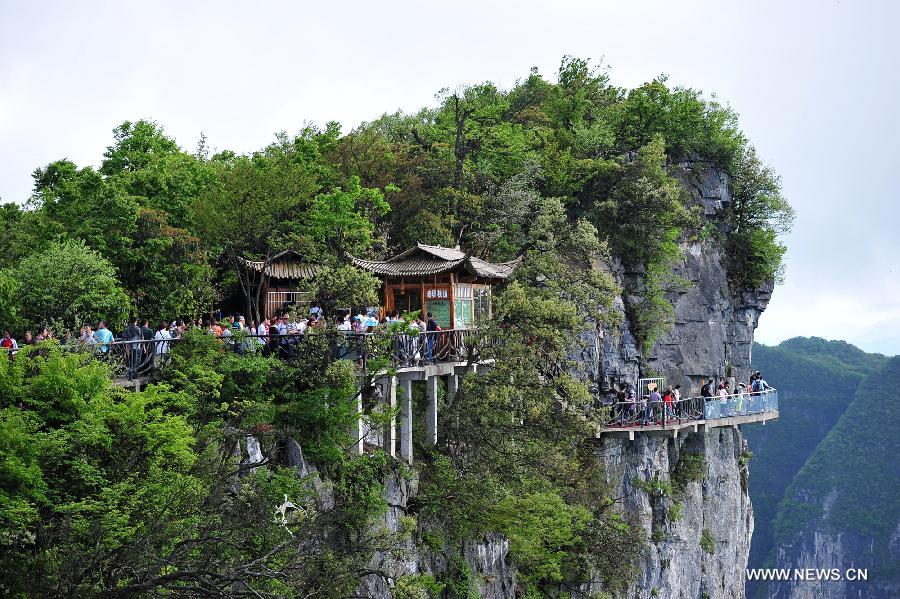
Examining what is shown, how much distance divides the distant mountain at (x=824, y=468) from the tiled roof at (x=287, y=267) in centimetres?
9484

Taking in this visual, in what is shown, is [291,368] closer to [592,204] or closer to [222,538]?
[222,538]

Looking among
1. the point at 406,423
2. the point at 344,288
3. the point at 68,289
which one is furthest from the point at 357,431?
the point at 68,289

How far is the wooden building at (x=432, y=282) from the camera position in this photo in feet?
99.7

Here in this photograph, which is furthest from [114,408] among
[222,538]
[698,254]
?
[698,254]

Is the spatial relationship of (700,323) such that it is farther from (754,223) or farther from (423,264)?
(423,264)

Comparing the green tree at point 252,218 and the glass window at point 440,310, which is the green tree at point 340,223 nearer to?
the green tree at point 252,218

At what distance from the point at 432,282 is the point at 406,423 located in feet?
14.8

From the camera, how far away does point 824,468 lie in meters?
118

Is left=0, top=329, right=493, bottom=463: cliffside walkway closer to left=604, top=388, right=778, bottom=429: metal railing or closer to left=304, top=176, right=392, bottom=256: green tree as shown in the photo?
left=304, top=176, right=392, bottom=256: green tree

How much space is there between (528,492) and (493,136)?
56.6 feet

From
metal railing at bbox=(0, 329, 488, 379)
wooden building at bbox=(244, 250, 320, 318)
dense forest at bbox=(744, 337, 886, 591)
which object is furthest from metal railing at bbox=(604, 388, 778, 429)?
dense forest at bbox=(744, 337, 886, 591)

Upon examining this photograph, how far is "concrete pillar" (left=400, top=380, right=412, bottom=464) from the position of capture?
2864 cm

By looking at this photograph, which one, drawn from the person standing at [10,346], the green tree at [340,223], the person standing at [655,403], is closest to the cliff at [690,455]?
the person standing at [655,403]

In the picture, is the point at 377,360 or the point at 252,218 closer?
the point at 377,360
